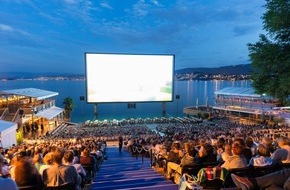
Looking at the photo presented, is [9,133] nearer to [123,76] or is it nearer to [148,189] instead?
[148,189]

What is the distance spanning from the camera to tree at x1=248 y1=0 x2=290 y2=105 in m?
13.5

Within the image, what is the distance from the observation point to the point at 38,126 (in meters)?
37.2

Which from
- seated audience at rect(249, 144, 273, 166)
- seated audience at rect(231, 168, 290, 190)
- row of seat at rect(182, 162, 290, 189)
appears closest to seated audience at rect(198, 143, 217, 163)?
seated audience at rect(249, 144, 273, 166)

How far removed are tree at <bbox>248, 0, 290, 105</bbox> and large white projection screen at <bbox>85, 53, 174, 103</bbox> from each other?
1825 cm

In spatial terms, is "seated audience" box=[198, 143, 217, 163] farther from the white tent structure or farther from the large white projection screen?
the large white projection screen

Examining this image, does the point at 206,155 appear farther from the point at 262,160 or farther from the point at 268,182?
the point at 268,182

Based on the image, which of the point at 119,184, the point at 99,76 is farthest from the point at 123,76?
the point at 119,184

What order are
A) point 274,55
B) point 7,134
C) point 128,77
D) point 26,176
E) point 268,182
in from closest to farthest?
point 26,176 → point 268,182 → point 274,55 → point 7,134 → point 128,77

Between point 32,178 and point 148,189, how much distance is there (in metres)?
2.43

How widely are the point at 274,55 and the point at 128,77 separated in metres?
20.1

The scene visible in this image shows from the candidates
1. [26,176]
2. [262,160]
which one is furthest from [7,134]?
[262,160]

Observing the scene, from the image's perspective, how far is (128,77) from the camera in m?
32.4

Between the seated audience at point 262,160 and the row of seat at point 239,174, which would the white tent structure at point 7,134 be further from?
the seated audience at point 262,160

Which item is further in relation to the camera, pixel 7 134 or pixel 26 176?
pixel 7 134
